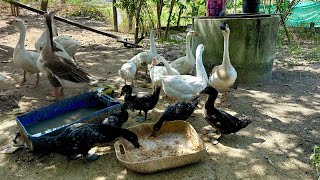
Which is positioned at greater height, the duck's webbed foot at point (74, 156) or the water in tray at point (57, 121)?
the water in tray at point (57, 121)

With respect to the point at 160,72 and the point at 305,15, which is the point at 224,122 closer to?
the point at 160,72

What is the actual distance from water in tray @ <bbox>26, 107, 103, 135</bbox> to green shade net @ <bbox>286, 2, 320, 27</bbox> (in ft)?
37.0

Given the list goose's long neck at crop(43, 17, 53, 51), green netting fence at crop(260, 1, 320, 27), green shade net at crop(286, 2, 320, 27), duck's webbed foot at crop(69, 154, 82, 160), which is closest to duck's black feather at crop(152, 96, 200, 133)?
Answer: duck's webbed foot at crop(69, 154, 82, 160)

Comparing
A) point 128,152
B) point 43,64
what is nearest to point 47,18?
point 43,64

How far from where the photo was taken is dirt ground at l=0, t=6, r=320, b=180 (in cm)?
388

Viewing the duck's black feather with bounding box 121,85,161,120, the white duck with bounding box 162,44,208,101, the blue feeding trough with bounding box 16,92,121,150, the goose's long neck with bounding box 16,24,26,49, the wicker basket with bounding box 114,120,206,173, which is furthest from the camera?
the goose's long neck with bounding box 16,24,26,49

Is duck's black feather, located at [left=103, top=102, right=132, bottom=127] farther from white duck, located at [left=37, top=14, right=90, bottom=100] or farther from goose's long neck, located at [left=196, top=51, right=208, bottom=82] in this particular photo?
goose's long neck, located at [left=196, top=51, right=208, bottom=82]

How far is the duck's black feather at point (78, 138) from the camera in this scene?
3848mm

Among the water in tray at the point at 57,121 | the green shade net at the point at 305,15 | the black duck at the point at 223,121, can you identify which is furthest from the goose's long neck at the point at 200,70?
the green shade net at the point at 305,15

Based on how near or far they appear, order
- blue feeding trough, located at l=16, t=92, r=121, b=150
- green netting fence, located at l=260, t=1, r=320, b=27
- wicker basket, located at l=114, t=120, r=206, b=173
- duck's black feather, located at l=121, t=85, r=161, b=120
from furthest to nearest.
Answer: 1. green netting fence, located at l=260, t=1, r=320, b=27
2. duck's black feather, located at l=121, t=85, r=161, b=120
3. blue feeding trough, located at l=16, t=92, r=121, b=150
4. wicker basket, located at l=114, t=120, r=206, b=173

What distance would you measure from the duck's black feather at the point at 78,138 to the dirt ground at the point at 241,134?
268 millimetres

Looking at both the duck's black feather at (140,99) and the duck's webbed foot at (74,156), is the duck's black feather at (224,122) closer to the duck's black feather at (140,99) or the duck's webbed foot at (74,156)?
the duck's black feather at (140,99)

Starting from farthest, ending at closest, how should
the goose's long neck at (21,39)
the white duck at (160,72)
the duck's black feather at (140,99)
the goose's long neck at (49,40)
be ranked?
the goose's long neck at (21,39) → the goose's long neck at (49,40) → the white duck at (160,72) → the duck's black feather at (140,99)

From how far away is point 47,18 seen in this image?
6.48 meters
